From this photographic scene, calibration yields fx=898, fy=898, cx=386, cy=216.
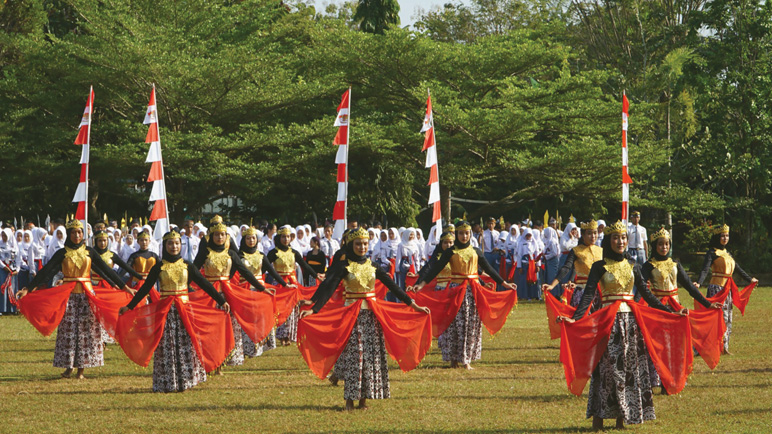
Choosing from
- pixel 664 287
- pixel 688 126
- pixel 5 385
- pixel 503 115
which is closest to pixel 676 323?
pixel 664 287

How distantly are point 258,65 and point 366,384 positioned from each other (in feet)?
66.8

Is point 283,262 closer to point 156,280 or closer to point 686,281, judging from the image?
point 156,280

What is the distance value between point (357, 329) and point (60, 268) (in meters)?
4.35

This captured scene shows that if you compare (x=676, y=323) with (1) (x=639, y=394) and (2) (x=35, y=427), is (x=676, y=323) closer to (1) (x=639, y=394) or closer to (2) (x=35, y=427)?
(1) (x=639, y=394)

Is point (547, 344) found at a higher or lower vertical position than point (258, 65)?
lower

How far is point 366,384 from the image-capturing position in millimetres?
8633

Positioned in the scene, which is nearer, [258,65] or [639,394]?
[639,394]

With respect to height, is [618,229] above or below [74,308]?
above

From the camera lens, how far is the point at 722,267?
12.1m

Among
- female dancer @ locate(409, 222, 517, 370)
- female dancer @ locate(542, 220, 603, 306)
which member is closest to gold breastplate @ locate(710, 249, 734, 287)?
female dancer @ locate(542, 220, 603, 306)

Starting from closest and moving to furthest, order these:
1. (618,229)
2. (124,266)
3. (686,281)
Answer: (618,229), (686,281), (124,266)

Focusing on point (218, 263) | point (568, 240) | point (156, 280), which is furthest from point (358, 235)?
point (568, 240)

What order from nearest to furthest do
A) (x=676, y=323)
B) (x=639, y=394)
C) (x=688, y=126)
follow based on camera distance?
(x=639, y=394)
(x=676, y=323)
(x=688, y=126)

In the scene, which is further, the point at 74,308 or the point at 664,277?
the point at 74,308
